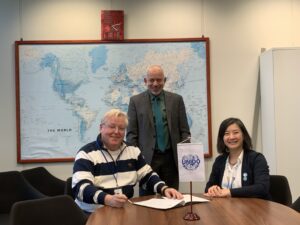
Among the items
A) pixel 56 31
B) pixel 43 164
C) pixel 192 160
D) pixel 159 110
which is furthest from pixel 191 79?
pixel 192 160

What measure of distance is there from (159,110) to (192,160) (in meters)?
1.52

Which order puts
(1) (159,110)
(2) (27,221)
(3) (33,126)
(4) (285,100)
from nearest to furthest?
(2) (27,221)
(1) (159,110)
(4) (285,100)
(3) (33,126)

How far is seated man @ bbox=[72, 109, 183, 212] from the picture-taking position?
7.67 feet

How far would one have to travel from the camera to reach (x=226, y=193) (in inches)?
94.4

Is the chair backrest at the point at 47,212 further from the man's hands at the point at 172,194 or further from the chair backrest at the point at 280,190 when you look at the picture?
the chair backrest at the point at 280,190

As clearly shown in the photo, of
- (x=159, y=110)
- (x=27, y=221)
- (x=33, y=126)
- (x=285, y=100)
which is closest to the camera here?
(x=27, y=221)

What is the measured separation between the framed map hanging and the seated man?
5.62ft

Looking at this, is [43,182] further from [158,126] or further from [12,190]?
[158,126]

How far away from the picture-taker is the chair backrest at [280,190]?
2.80 meters

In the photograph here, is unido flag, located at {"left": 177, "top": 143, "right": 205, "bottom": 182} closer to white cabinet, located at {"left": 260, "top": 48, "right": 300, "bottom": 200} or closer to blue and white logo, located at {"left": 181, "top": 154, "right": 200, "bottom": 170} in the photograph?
blue and white logo, located at {"left": 181, "top": 154, "right": 200, "bottom": 170}

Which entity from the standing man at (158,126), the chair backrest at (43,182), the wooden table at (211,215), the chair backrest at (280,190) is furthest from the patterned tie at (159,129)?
the wooden table at (211,215)

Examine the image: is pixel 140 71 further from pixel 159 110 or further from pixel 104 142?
pixel 104 142

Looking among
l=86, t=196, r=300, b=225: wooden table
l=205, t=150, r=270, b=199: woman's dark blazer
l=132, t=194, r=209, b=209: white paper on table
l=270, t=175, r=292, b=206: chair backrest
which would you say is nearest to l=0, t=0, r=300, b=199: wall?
l=270, t=175, r=292, b=206: chair backrest

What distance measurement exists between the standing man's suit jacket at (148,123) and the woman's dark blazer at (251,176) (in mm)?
757
